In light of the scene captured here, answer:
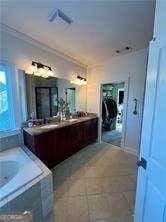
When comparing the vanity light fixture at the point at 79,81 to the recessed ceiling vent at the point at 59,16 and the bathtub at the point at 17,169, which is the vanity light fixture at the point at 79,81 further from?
the bathtub at the point at 17,169

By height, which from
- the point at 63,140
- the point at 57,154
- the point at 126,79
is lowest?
the point at 57,154

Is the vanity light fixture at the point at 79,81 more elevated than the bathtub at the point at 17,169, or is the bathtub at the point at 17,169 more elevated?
the vanity light fixture at the point at 79,81

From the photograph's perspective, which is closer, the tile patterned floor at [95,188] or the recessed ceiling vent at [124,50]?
the tile patterned floor at [95,188]

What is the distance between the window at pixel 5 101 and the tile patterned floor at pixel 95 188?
4.16 feet

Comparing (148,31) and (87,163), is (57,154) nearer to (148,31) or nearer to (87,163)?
(87,163)

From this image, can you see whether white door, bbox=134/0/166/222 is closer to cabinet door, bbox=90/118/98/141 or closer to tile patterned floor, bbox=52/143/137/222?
tile patterned floor, bbox=52/143/137/222

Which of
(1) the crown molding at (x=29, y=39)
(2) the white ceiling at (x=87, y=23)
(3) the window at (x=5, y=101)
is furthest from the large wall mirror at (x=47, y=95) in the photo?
(2) the white ceiling at (x=87, y=23)

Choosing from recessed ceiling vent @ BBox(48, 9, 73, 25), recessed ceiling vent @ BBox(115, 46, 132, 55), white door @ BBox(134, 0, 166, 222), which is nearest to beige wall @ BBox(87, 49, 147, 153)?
recessed ceiling vent @ BBox(115, 46, 132, 55)

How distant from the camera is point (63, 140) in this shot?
2.96 meters

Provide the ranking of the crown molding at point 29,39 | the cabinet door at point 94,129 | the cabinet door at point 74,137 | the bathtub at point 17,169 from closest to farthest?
the bathtub at point 17,169
the crown molding at point 29,39
the cabinet door at point 74,137
the cabinet door at point 94,129

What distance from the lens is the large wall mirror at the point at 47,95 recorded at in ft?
9.13

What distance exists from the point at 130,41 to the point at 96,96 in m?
1.87

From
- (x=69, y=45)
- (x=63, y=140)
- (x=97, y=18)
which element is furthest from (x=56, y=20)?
(x=63, y=140)

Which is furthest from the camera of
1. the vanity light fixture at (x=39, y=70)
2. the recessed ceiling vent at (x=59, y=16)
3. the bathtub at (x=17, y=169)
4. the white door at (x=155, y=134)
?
the vanity light fixture at (x=39, y=70)
